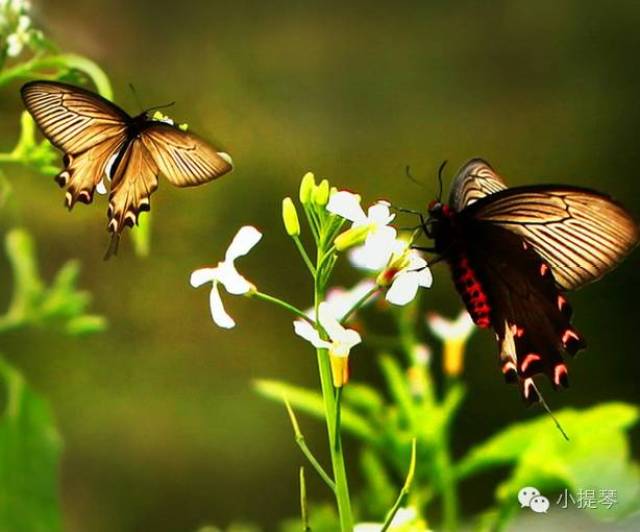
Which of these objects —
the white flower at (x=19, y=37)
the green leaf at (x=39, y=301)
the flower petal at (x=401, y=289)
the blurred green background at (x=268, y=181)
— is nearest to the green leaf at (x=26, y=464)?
the green leaf at (x=39, y=301)

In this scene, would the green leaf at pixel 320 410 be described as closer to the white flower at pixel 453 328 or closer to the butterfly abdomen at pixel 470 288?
the white flower at pixel 453 328

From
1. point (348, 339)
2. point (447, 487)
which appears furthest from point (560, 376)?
point (447, 487)

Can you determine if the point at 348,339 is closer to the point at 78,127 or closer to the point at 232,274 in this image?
the point at 232,274

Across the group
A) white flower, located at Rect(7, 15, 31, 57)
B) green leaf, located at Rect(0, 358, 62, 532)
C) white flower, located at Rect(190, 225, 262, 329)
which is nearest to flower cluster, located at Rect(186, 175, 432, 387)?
white flower, located at Rect(190, 225, 262, 329)

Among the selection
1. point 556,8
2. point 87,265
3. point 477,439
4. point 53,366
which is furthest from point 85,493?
point 556,8

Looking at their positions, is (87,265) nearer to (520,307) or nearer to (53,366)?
(53,366)

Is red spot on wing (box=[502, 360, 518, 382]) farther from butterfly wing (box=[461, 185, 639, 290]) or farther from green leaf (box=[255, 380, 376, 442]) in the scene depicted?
green leaf (box=[255, 380, 376, 442])
